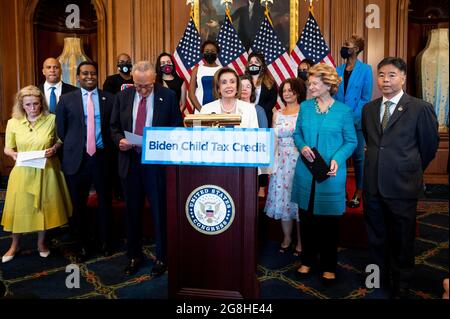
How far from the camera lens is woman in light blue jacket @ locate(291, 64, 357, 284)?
295cm

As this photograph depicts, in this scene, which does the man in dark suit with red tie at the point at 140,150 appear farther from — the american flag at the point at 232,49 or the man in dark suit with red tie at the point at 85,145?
the american flag at the point at 232,49

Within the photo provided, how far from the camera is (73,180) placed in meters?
3.63

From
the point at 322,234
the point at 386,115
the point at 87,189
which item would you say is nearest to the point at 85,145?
the point at 87,189

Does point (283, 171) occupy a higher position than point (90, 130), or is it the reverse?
point (90, 130)

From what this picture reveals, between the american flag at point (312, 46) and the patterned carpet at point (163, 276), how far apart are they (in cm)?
281

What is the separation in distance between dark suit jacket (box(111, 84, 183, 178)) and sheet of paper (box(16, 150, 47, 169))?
742 mm

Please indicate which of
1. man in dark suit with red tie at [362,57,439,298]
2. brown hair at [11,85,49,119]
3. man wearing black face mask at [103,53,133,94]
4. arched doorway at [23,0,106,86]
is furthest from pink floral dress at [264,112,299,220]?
arched doorway at [23,0,106,86]

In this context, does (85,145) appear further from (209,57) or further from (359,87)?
A: (359,87)

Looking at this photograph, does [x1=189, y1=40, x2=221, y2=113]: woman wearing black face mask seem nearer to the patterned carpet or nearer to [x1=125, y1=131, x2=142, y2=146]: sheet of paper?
the patterned carpet

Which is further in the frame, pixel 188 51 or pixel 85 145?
pixel 188 51

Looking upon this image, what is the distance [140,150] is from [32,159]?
1.02 m

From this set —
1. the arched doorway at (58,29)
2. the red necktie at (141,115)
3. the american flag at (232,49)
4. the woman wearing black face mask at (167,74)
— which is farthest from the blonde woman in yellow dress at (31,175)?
the arched doorway at (58,29)

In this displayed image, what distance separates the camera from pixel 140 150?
10.7 feet
